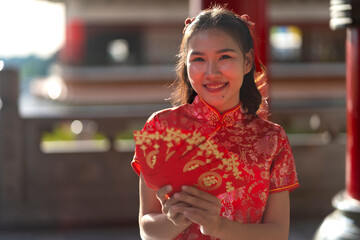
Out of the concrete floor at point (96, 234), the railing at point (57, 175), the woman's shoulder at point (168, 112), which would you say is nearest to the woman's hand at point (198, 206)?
the woman's shoulder at point (168, 112)

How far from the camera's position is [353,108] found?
2.74m

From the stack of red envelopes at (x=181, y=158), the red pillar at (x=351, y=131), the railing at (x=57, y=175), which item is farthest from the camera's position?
the railing at (x=57, y=175)

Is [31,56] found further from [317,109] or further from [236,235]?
[236,235]

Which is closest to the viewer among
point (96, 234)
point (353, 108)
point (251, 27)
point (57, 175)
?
point (251, 27)

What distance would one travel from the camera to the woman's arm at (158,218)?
118 centimetres

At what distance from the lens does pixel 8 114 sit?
5.00 m

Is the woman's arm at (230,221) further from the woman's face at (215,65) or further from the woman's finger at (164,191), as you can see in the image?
the woman's face at (215,65)

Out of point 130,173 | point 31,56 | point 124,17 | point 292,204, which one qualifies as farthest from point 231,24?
point 31,56

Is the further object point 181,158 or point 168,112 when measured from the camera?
point 168,112

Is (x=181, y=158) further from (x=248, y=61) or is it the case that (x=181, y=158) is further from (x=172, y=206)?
(x=248, y=61)

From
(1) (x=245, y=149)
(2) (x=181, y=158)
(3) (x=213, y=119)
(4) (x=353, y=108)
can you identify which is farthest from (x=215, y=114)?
(4) (x=353, y=108)

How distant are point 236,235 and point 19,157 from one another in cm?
411

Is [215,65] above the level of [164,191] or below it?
above

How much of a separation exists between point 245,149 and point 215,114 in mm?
117
